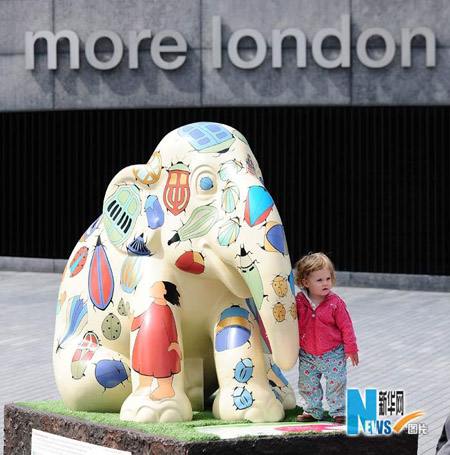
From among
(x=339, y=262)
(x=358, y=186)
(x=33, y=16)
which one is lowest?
(x=339, y=262)

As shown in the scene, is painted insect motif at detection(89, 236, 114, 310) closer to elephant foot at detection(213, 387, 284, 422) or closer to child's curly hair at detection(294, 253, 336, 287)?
elephant foot at detection(213, 387, 284, 422)

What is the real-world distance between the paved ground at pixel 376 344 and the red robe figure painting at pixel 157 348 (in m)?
2.36

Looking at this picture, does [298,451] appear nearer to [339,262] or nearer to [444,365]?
[444,365]

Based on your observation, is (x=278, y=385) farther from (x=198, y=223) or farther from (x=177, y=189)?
(x=177, y=189)

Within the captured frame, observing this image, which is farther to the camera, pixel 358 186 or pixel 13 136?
pixel 13 136

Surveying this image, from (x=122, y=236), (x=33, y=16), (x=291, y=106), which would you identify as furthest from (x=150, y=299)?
(x=33, y=16)

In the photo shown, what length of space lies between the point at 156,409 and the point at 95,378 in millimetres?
548

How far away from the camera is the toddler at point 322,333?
602 cm

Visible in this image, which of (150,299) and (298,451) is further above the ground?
(150,299)

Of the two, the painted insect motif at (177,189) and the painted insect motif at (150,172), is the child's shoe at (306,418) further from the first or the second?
the painted insect motif at (150,172)

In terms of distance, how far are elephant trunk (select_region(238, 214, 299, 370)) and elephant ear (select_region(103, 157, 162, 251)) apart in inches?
28.4

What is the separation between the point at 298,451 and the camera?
5.79 metres

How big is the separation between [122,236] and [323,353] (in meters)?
1.30

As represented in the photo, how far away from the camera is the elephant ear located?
248 inches
